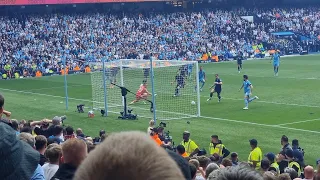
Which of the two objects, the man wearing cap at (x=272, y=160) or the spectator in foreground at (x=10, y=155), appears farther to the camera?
the man wearing cap at (x=272, y=160)

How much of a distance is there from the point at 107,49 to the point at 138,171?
191 feet

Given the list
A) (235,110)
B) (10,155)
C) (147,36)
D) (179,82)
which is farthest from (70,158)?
(147,36)

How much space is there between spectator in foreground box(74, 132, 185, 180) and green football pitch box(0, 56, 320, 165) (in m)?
16.4

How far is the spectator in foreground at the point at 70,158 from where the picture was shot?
5395 millimetres

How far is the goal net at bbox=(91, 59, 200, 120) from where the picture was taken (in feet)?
95.6

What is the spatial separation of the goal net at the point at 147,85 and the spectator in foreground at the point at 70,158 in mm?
22976

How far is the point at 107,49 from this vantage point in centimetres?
6019

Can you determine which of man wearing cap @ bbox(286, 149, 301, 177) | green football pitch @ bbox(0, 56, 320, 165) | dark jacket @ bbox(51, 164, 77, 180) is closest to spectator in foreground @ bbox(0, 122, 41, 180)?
dark jacket @ bbox(51, 164, 77, 180)

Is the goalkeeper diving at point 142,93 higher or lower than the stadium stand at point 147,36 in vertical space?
lower

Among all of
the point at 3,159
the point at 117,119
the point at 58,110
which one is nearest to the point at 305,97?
the point at 117,119

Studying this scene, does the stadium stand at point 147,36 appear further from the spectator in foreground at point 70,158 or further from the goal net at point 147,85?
the spectator in foreground at point 70,158

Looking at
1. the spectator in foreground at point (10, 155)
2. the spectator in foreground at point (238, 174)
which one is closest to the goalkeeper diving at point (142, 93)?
the spectator in foreground at point (10, 155)

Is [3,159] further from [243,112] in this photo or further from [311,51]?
[311,51]

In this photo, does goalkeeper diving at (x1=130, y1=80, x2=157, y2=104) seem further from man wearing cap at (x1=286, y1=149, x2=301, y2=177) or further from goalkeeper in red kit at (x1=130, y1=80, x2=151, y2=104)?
man wearing cap at (x1=286, y1=149, x2=301, y2=177)
